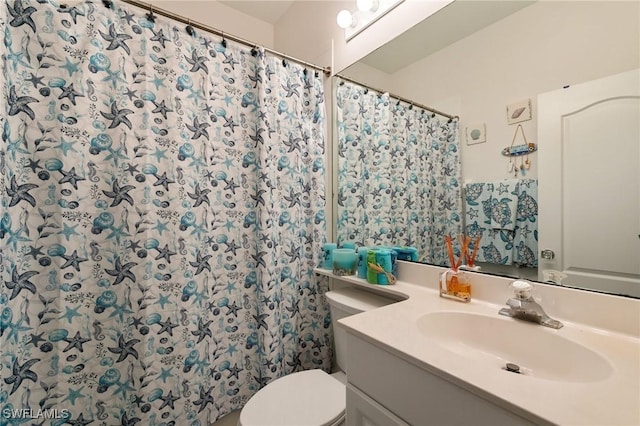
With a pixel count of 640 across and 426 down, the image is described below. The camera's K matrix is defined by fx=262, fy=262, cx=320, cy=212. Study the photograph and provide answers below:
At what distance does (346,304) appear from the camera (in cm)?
120

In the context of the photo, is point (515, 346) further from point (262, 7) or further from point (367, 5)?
point (262, 7)

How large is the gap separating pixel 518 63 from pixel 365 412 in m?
1.20

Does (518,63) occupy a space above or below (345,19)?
below

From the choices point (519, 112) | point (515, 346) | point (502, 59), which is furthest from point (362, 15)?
point (515, 346)

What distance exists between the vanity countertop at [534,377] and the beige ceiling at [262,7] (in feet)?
7.18

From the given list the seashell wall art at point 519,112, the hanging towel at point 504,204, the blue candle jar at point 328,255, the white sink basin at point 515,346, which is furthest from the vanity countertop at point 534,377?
the blue candle jar at point 328,255

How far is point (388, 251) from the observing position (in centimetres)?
120

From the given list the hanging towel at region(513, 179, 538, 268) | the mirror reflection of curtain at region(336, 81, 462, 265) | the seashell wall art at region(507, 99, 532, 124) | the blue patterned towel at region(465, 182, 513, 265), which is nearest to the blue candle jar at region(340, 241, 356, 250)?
the mirror reflection of curtain at region(336, 81, 462, 265)

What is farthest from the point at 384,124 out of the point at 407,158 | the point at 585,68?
the point at 585,68

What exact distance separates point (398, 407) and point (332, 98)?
1577 mm

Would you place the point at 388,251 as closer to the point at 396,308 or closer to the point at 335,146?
the point at 396,308

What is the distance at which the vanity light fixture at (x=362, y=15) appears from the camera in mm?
1284

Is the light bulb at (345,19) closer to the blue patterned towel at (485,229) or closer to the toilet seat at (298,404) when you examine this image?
the blue patterned towel at (485,229)

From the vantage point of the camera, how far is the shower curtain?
969mm
